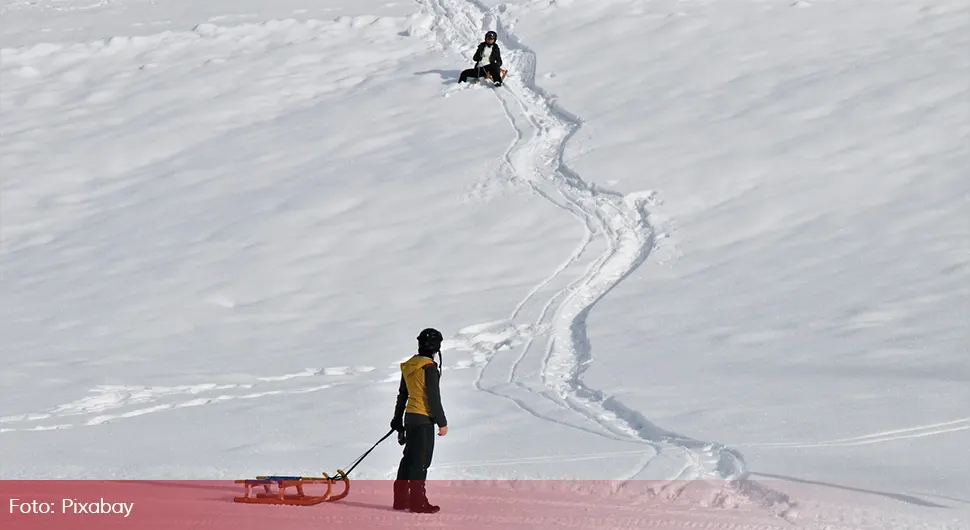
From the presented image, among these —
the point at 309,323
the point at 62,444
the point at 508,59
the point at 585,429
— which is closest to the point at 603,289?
the point at 309,323

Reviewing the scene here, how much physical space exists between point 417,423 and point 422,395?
0.17m

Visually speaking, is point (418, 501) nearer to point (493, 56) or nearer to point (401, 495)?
point (401, 495)

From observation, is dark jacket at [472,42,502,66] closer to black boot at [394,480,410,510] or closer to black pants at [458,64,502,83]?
black pants at [458,64,502,83]

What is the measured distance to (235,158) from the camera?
17.8 m

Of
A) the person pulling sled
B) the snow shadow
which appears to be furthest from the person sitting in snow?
the person pulling sled

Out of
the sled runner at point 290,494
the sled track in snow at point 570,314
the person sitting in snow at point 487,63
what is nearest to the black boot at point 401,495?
the sled runner at point 290,494

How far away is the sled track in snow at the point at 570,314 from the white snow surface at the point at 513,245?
0.04 meters

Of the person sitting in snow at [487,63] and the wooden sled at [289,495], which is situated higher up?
the person sitting in snow at [487,63]

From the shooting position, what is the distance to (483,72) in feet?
64.3

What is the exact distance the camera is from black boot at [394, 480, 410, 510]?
693cm

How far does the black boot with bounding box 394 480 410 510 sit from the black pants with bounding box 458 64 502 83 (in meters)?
13.1

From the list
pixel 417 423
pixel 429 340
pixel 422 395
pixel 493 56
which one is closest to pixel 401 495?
pixel 417 423

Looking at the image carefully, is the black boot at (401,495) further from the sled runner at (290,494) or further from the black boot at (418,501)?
the sled runner at (290,494)

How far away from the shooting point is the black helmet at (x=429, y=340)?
260 inches
